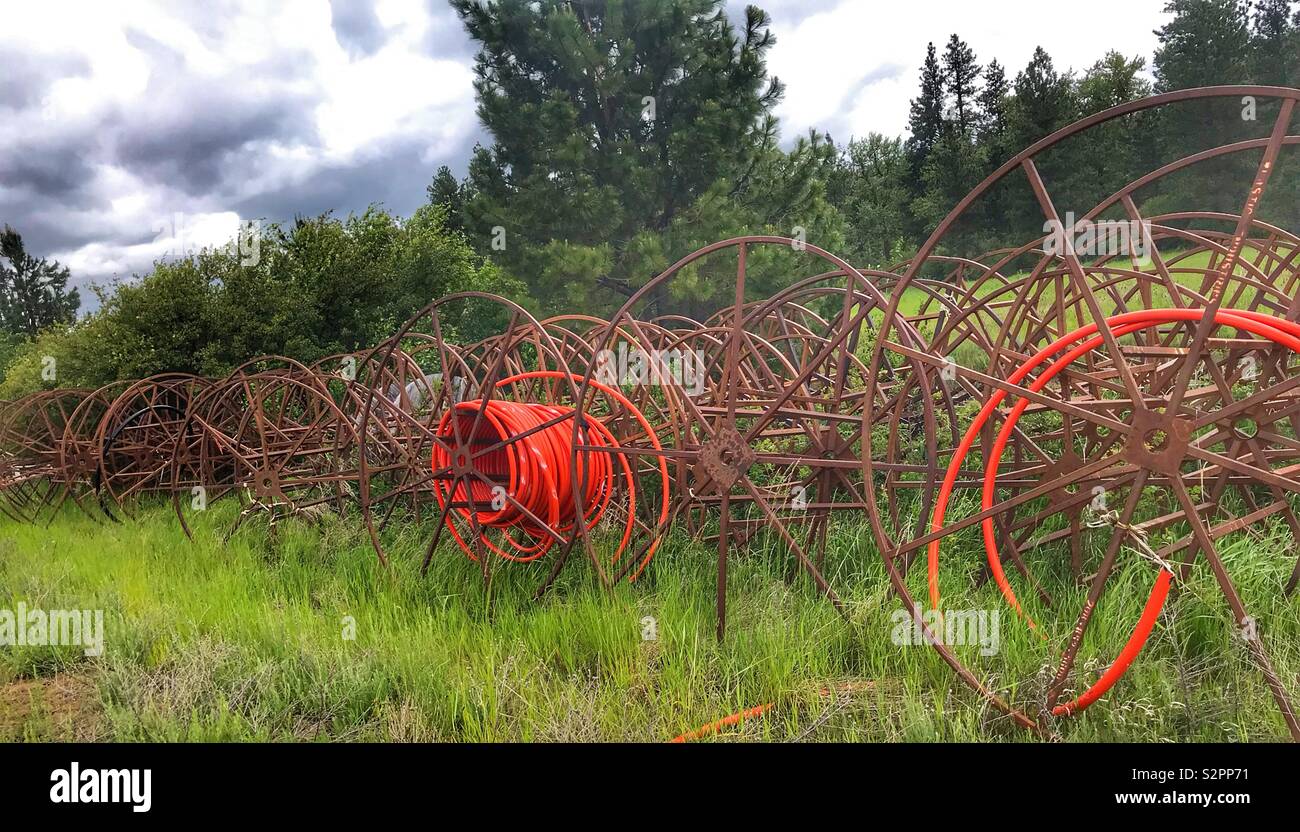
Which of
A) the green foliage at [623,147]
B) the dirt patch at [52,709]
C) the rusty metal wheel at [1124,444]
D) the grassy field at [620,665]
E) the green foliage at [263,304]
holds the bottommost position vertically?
the dirt patch at [52,709]

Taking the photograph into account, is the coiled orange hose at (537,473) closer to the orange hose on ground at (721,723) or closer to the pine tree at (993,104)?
the orange hose on ground at (721,723)

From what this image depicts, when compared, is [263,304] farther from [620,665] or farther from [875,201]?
[875,201]

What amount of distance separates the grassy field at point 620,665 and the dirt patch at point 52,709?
1 cm

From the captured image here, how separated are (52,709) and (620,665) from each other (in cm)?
308

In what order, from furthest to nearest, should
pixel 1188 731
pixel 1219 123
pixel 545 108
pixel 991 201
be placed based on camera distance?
pixel 991 201, pixel 1219 123, pixel 545 108, pixel 1188 731

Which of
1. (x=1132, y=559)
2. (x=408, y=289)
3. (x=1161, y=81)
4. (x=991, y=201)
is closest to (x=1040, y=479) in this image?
(x=1132, y=559)

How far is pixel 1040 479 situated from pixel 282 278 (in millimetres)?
14388

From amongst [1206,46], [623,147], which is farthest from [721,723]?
[1206,46]

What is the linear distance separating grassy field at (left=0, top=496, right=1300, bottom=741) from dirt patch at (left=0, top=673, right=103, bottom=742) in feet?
0.05

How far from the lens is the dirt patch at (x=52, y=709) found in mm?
3902

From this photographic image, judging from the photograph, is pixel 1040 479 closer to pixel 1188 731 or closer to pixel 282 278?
pixel 1188 731

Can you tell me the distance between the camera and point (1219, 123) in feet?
92.4

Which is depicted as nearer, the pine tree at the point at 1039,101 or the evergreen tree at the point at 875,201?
the pine tree at the point at 1039,101

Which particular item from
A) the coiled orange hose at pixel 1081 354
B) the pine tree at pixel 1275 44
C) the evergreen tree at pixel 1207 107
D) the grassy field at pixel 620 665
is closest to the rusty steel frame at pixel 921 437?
the coiled orange hose at pixel 1081 354
